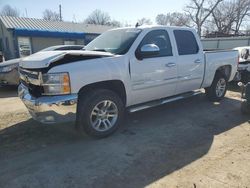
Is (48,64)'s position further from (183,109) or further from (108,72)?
(183,109)

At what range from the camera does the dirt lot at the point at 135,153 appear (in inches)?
134

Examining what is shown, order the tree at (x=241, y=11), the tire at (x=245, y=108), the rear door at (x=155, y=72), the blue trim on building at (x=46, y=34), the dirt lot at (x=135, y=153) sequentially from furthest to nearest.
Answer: the tree at (x=241, y=11)
the blue trim on building at (x=46, y=34)
the tire at (x=245, y=108)
the rear door at (x=155, y=72)
the dirt lot at (x=135, y=153)

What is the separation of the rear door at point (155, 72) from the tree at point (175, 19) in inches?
1772

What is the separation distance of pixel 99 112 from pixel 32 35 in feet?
53.3

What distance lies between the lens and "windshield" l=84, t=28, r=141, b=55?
4.97 meters

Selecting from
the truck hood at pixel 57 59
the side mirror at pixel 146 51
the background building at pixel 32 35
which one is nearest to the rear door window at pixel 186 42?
the side mirror at pixel 146 51

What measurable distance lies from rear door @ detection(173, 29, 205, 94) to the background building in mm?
15216

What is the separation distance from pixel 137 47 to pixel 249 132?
275 centimetres

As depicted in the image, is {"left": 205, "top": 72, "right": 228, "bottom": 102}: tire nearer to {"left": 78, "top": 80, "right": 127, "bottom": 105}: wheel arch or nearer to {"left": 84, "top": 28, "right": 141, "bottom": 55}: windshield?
{"left": 84, "top": 28, "right": 141, "bottom": 55}: windshield

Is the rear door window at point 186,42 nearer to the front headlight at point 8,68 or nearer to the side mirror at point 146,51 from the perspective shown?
the side mirror at point 146,51

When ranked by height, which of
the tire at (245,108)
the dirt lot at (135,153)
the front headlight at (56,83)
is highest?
the front headlight at (56,83)

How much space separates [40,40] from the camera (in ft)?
66.4

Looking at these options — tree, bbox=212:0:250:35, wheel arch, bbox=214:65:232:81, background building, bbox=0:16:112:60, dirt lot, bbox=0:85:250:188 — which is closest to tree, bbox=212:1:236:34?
tree, bbox=212:0:250:35

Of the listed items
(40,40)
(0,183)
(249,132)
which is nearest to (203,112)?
(249,132)
